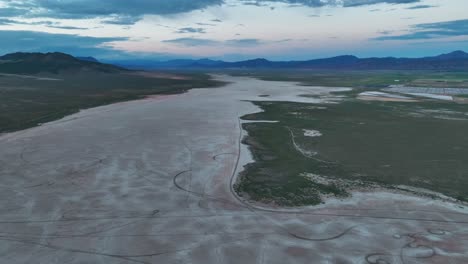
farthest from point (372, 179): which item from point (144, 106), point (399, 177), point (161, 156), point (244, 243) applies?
point (144, 106)

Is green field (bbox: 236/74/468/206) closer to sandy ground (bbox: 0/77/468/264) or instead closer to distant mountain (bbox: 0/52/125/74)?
sandy ground (bbox: 0/77/468/264)

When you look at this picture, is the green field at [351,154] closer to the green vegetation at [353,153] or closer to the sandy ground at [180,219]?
the green vegetation at [353,153]

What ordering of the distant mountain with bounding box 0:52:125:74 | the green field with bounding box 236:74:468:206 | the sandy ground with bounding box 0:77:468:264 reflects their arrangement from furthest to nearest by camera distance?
the distant mountain with bounding box 0:52:125:74
the green field with bounding box 236:74:468:206
the sandy ground with bounding box 0:77:468:264

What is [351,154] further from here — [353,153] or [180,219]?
[180,219]

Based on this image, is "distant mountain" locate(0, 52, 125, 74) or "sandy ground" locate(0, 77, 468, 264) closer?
"sandy ground" locate(0, 77, 468, 264)

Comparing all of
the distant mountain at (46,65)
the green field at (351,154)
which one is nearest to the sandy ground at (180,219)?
the green field at (351,154)

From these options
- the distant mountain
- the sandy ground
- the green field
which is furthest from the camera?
the distant mountain

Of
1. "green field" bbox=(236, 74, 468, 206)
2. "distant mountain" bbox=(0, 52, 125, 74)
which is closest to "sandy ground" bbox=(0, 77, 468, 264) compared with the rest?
"green field" bbox=(236, 74, 468, 206)
